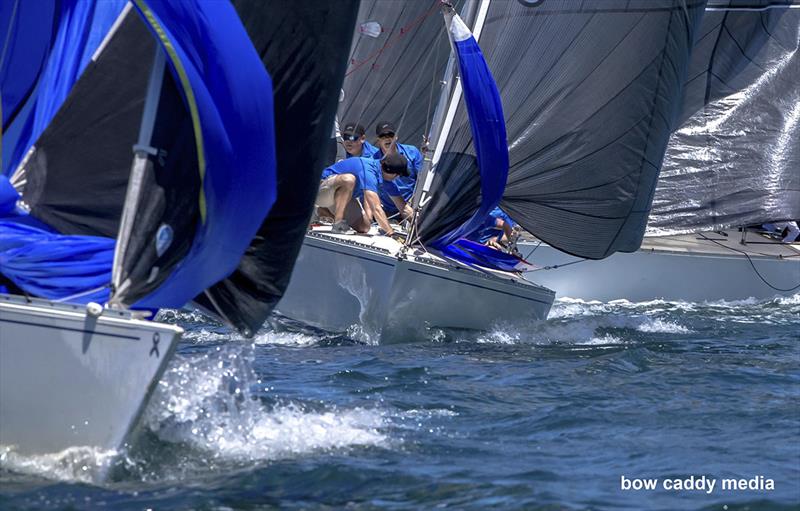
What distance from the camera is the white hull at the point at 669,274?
15258 mm

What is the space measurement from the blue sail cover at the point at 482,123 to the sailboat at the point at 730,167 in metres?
4.92

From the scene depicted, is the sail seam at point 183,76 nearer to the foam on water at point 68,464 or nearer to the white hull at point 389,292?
the foam on water at point 68,464

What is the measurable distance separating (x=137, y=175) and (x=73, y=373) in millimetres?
983

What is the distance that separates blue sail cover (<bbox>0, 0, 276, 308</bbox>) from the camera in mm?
5984

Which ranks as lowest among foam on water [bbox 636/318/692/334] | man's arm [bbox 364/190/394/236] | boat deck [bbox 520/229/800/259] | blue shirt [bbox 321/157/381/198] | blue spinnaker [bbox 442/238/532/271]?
foam on water [bbox 636/318/692/334]

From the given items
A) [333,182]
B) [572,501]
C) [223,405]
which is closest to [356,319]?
[333,182]

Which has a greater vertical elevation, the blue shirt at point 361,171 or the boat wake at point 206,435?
the blue shirt at point 361,171

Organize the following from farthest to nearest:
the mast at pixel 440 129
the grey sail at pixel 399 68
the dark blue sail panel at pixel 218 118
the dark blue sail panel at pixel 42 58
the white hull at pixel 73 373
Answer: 1. the grey sail at pixel 399 68
2. the mast at pixel 440 129
3. the dark blue sail panel at pixel 42 58
4. the dark blue sail panel at pixel 218 118
5. the white hull at pixel 73 373

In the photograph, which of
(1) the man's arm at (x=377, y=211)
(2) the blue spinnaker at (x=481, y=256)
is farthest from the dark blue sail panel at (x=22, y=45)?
(2) the blue spinnaker at (x=481, y=256)

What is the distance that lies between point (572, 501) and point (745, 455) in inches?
49.7

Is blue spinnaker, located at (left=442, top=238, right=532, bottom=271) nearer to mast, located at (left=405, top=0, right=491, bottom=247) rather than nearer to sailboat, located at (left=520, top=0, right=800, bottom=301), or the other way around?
mast, located at (left=405, top=0, right=491, bottom=247)

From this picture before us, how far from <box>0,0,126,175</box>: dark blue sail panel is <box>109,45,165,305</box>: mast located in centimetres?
138

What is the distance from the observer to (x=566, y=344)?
1061cm

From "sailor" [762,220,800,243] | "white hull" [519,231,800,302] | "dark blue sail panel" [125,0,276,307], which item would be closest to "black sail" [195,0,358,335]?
"dark blue sail panel" [125,0,276,307]
